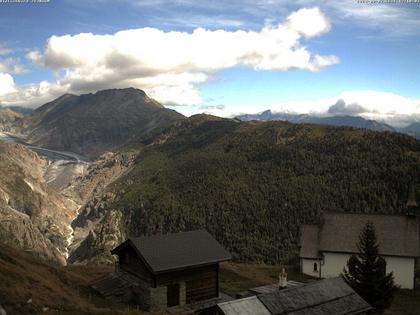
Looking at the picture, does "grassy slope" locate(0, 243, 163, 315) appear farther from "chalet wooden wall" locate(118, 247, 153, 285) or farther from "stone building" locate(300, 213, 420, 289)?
"stone building" locate(300, 213, 420, 289)

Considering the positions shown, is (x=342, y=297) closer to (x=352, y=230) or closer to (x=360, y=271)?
(x=360, y=271)

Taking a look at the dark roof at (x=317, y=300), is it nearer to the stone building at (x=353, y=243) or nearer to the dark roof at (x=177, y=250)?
the dark roof at (x=177, y=250)

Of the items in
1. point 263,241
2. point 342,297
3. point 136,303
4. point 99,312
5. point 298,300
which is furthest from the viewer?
point 263,241

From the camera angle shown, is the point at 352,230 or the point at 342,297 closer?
the point at 342,297

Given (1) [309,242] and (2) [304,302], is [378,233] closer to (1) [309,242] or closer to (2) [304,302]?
(1) [309,242]

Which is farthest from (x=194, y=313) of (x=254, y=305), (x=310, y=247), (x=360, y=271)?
(x=310, y=247)

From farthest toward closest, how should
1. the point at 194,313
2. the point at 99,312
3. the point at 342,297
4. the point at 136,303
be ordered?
1. the point at 136,303
2. the point at 194,313
3. the point at 342,297
4. the point at 99,312
